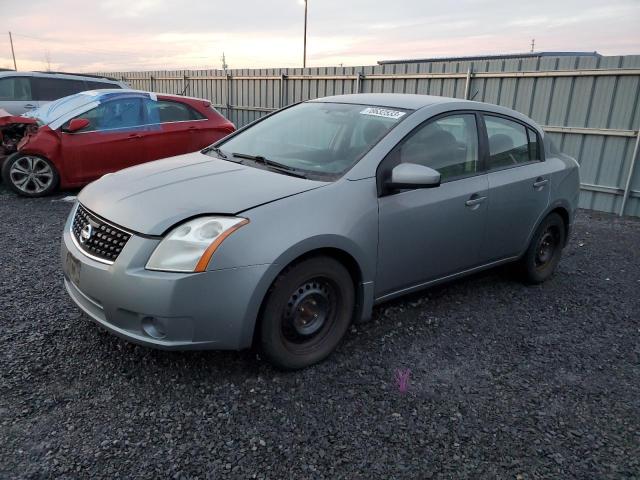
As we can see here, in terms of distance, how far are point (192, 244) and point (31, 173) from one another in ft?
19.2

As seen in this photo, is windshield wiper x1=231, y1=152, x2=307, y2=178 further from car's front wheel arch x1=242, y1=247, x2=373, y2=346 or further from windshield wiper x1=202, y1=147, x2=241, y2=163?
car's front wheel arch x1=242, y1=247, x2=373, y2=346

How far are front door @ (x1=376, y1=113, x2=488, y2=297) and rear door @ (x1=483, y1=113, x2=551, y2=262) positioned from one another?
0.15m

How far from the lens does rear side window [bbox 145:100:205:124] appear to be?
7.72 m

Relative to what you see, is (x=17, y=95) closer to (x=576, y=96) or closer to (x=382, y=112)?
(x=382, y=112)

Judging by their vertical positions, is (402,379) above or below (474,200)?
below

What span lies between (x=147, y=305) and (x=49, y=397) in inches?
29.6

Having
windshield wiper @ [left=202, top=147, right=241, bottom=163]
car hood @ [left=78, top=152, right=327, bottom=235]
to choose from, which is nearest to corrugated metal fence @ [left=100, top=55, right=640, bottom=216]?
windshield wiper @ [left=202, top=147, right=241, bottom=163]

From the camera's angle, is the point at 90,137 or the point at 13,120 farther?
the point at 13,120

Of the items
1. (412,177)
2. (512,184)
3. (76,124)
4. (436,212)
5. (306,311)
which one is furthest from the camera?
(76,124)

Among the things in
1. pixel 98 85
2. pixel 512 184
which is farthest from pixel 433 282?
pixel 98 85

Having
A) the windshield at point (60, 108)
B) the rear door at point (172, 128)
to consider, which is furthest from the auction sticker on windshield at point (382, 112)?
Result: the windshield at point (60, 108)

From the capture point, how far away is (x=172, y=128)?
7.84 meters

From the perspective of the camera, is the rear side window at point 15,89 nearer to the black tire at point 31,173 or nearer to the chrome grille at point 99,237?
the black tire at point 31,173

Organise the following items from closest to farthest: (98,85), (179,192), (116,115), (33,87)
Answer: (179,192)
(116,115)
(33,87)
(98,85)
